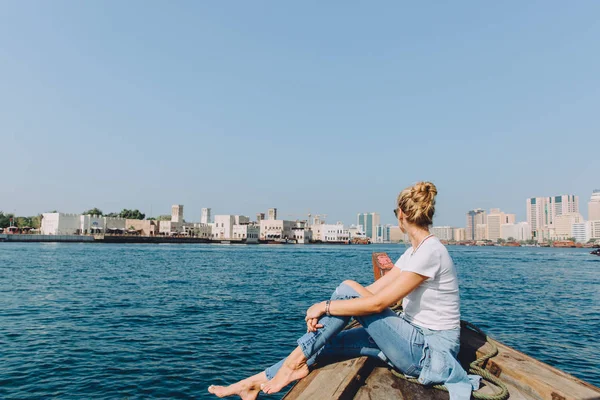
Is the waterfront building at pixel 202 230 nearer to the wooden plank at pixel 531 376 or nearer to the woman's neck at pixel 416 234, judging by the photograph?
the wooden plank at pixel 531 376

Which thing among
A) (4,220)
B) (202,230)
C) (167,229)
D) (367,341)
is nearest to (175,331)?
(367,341)

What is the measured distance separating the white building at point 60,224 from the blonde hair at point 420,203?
12732 cm

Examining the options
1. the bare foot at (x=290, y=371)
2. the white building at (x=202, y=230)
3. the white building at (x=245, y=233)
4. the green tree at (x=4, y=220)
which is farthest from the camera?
the white building at (x=202, y=230)

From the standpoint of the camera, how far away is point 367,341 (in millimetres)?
3908

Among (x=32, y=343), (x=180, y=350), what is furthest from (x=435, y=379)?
(x=32, y=343)

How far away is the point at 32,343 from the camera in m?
9.44

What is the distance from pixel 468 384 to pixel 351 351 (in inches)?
44.1

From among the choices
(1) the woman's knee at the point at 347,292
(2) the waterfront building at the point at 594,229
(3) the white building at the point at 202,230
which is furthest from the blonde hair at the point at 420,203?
(2) the waterfront building at the point at 594,229

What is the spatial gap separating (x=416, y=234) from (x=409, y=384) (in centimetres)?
137

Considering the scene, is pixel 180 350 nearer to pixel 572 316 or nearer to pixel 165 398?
pixel 165 398

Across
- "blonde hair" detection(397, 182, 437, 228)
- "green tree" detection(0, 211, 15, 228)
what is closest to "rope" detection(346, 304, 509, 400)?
"blonde hair" detection(397, 182, 437, 228)

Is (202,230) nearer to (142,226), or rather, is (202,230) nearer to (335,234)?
(142,226)

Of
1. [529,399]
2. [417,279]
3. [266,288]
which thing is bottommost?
[266,288]

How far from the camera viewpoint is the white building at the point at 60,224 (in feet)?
362
